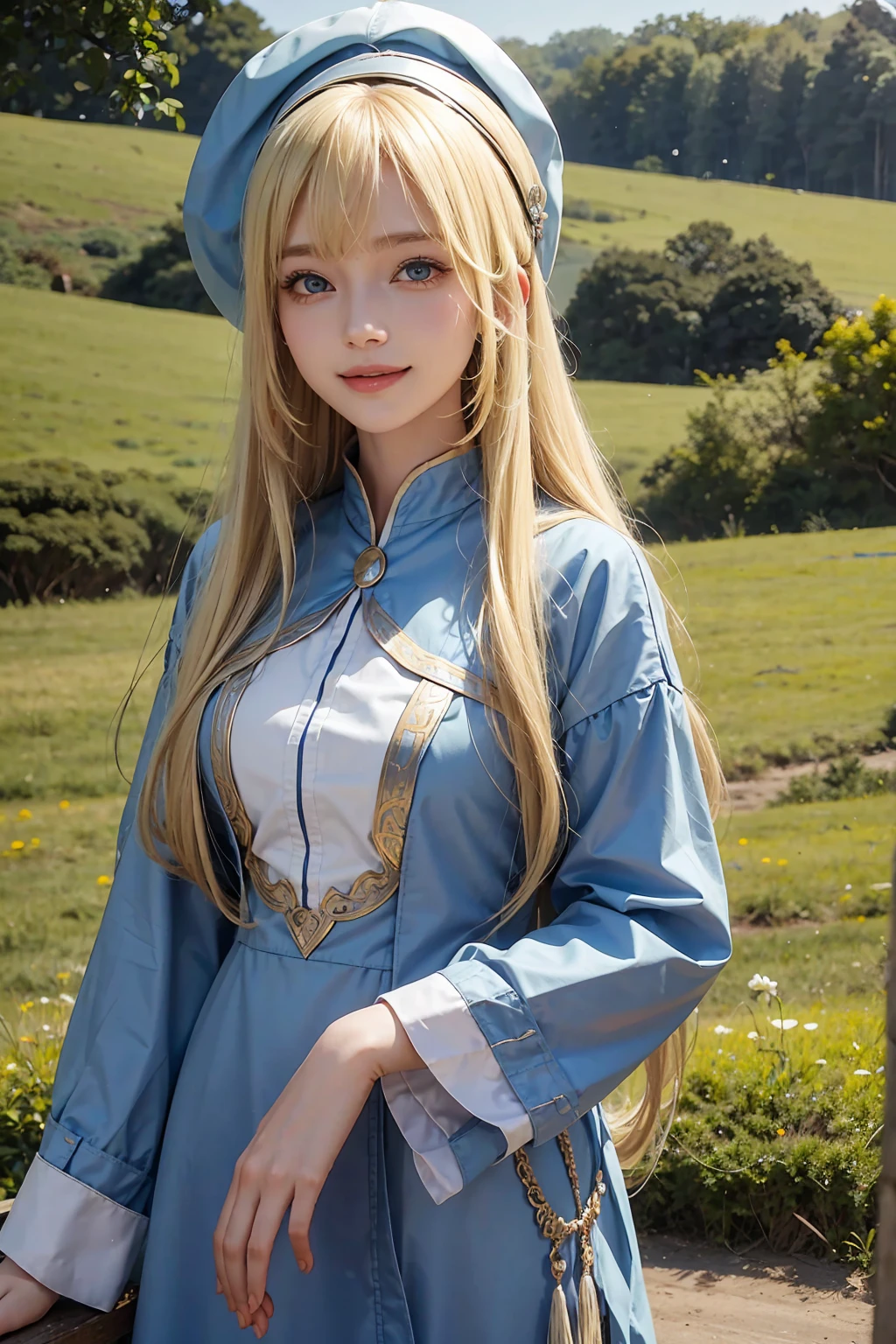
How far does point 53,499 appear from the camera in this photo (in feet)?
13.4

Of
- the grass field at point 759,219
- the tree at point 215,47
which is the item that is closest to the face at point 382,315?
the grass field at point 759,219

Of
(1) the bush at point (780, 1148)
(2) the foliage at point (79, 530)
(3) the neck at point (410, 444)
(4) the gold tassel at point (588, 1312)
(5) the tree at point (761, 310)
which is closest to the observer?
(4) the gold tassel at point (588, 1312)

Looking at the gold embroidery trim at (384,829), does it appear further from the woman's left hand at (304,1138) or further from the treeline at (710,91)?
the treeline at (710,91)

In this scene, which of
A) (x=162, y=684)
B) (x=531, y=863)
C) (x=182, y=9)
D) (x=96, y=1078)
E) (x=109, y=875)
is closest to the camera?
(x=531, y=863)

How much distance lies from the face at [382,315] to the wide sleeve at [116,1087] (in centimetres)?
53

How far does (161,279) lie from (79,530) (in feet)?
2.96

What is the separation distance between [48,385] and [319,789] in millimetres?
3332

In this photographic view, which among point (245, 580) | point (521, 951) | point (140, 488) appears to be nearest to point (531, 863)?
point (521, 951)

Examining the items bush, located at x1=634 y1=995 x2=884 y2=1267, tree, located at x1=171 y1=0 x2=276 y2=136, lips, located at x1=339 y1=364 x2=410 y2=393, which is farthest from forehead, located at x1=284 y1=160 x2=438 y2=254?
tree, located at x1=171 y1=0 x2=276 y2=136

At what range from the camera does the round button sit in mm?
1303

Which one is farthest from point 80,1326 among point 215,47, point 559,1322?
point 215,47

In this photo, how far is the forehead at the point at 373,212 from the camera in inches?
46.4

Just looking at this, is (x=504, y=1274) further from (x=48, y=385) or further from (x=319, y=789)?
(x=48, y=385)

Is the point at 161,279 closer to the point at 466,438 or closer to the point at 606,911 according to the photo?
the point at 466,438
